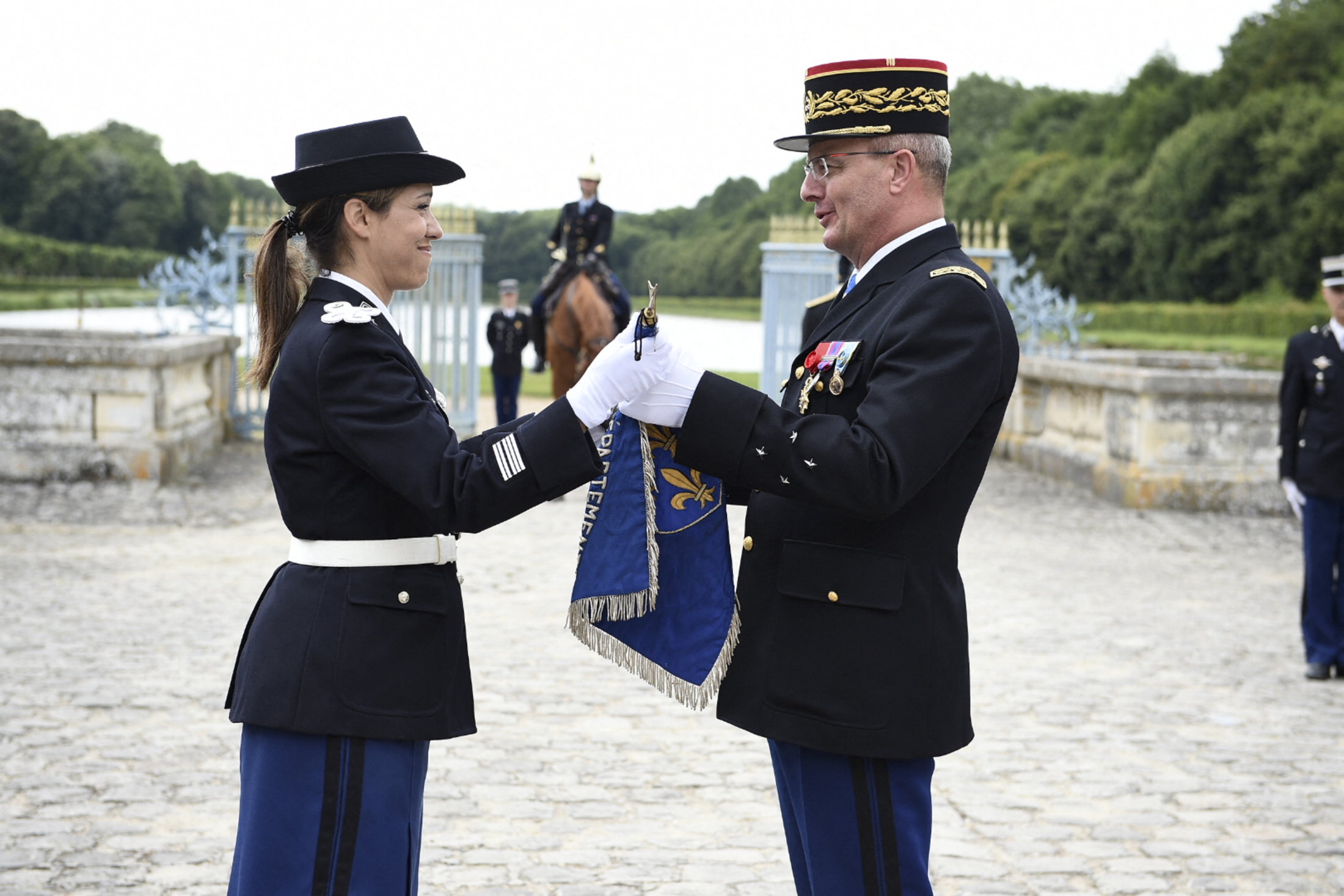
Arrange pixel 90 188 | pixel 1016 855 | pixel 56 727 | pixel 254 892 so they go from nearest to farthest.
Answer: pixel 254 892
pixel 1016 855
pixel 56 727
pixel 90 188

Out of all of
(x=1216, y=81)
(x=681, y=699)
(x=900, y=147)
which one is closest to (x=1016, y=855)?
(x=681, y=699)

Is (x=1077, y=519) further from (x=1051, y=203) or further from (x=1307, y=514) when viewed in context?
(x=1051, y=203)

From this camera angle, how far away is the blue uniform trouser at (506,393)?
1556cm

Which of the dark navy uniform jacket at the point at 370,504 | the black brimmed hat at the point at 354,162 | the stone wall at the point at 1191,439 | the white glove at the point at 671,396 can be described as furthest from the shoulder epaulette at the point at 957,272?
the stone wall at the point at 1191,439

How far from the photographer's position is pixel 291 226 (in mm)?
2756

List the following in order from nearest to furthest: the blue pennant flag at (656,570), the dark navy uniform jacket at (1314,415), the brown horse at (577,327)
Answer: the blue pennant flag at (656,570) < the dark navy uniform jacket at (1314,415) < the brown horse at (577,327)

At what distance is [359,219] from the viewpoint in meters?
2.68

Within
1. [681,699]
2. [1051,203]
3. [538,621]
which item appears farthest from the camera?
[1051,203]

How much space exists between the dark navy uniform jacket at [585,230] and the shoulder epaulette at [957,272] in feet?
37.1

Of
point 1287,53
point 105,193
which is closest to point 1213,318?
point 1287,53

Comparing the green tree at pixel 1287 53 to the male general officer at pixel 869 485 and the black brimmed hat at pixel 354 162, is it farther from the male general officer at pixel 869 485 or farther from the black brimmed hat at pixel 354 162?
the black brimmed hat at pixel 354 162

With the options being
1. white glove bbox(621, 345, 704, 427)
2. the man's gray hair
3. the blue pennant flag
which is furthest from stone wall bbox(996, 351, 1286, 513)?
white glove bbox(621, 345, 704, 427)

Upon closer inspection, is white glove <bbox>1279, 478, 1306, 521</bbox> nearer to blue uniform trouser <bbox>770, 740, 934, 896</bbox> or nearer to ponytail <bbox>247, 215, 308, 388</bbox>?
blue uniform trouser <bbox>770, 740, 934, 896</bbox>

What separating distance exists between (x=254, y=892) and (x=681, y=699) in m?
0.82
